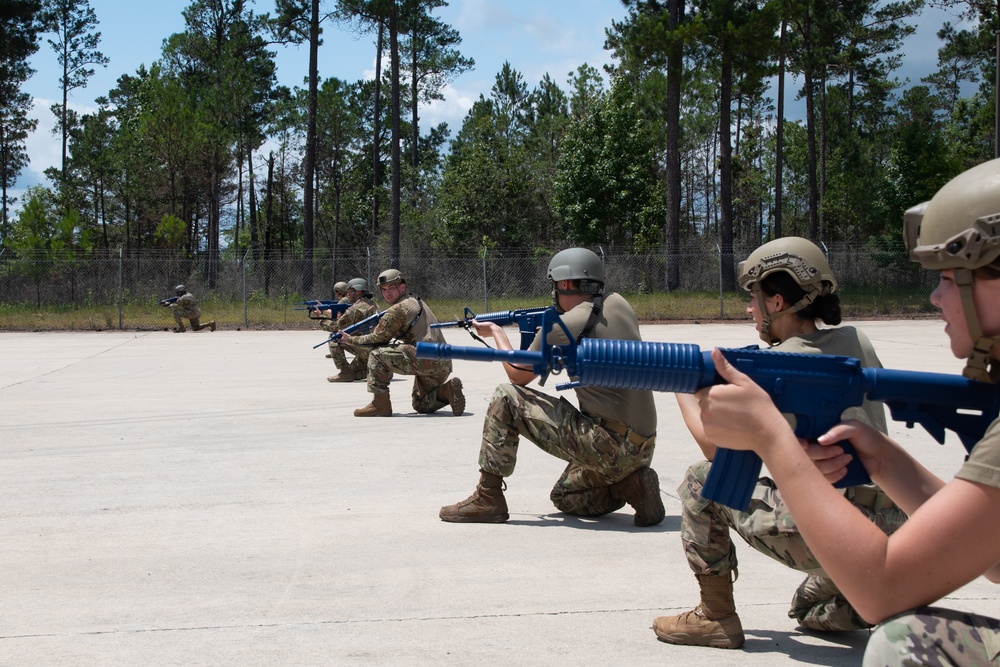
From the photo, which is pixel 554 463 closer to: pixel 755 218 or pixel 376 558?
pixel 376 558

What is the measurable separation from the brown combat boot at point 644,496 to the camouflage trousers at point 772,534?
1.51 metres

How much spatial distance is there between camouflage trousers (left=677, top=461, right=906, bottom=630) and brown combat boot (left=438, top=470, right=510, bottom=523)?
1935 mm

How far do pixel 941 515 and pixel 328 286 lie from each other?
94.4 ft

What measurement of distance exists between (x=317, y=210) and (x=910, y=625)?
55.2 m

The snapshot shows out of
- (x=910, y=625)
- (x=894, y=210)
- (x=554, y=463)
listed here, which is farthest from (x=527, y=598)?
(x=894, y=210)

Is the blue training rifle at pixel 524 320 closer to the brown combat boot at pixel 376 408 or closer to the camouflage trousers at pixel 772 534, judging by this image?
the camouflage trousers at pixel 772 534

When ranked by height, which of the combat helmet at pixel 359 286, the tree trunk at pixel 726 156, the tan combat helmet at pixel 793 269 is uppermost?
the tree trunk at pixel 726 156

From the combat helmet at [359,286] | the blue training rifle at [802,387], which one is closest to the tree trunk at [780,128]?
the combat helmet at [359,286]

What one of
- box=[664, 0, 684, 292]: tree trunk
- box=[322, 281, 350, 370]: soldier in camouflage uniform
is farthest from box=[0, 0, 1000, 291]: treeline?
box=[322, 281, 350, 370]: soldier in camouflage uniform

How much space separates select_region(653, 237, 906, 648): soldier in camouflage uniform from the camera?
3.23 m

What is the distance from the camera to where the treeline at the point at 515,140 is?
34031 millimetres

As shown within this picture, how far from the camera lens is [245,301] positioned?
2441 cm

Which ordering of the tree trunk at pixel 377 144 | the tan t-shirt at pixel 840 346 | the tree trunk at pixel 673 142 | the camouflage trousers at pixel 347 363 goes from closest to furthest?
1. the tan t-shirt at pixel 840 346
2. the camouflage trousers at pixel 347 363
3. the tree trunk at pixel 673 142
4. the tree trunk at pixel 377 144

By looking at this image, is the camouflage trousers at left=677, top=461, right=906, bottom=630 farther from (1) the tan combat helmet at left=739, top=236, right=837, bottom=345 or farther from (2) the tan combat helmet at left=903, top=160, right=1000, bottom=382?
(2) the tan combat helmet at left=903, top=160, right=1000, bottom=382
